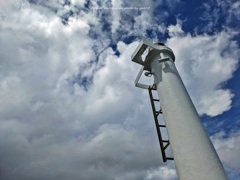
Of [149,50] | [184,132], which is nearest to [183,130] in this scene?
[184,132]

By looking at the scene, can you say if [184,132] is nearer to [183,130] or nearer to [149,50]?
[183,130]

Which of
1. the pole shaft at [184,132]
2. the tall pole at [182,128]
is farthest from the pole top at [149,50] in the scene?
the pole shaft at [184,132]

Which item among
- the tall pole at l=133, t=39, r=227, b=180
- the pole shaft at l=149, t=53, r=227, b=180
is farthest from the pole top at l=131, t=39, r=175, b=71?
the pole shaft at l=149, t=53, r=227, b=180

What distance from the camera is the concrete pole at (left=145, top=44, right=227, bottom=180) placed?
Answer: 799 cm

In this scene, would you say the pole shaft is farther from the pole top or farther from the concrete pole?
the pole top

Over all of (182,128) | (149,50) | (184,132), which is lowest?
(184,132)

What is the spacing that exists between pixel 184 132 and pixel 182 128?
19 centimetres

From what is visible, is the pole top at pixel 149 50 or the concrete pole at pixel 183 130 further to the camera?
the pole top at pixel 149 50

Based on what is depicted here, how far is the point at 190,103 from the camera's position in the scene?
9.79 meters

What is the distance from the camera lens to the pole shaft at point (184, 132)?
7980 millimetres

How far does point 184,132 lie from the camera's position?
8836 mm

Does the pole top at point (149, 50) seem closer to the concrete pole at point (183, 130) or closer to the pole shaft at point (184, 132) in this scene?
the concrete pole at point (183, 130)

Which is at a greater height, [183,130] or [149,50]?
[149,50]

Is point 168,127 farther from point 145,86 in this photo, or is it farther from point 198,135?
point 145,86
